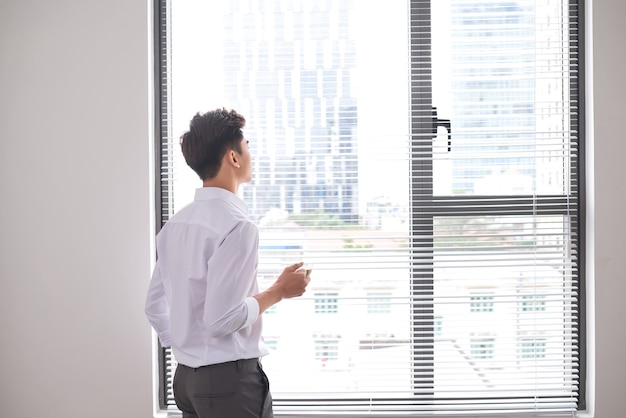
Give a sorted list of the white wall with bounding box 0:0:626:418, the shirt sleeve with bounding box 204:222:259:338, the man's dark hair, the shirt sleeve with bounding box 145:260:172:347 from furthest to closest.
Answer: the white wall with bounding box 0:0:626:418, the shirt sleeve with bounding box 145:260:172:347, the man's dark hair, the shirt sleeve with bounding box 204:222:259:338

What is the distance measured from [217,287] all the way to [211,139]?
46 centimetres

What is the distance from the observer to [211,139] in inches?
66.1

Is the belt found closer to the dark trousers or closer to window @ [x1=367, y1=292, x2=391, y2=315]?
the dark trousers

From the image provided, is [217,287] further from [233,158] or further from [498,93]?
[498,93]

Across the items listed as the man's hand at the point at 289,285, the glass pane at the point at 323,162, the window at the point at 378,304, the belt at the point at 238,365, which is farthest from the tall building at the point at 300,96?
the belt at the point at 238,365

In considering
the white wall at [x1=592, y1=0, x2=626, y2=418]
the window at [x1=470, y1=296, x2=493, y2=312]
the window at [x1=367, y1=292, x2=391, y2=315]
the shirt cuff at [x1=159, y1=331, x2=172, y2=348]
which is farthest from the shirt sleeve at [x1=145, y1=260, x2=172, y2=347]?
the white wall at [x1=592, y1=0, x2=626, y2=418]

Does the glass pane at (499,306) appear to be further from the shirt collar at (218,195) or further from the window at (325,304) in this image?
the shirt collar at (218,195)

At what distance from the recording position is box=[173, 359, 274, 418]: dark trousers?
162 centimetres

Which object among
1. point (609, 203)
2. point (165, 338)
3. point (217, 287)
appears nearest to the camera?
point (217, 287)

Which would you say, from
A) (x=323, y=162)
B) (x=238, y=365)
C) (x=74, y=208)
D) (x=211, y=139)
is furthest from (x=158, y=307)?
(x=323, y=162)

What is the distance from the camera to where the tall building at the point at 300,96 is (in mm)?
2385

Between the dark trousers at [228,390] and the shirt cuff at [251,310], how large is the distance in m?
0.15

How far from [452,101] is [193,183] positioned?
1208 millimetres

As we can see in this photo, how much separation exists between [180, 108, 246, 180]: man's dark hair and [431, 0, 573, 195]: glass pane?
3.41 feet
